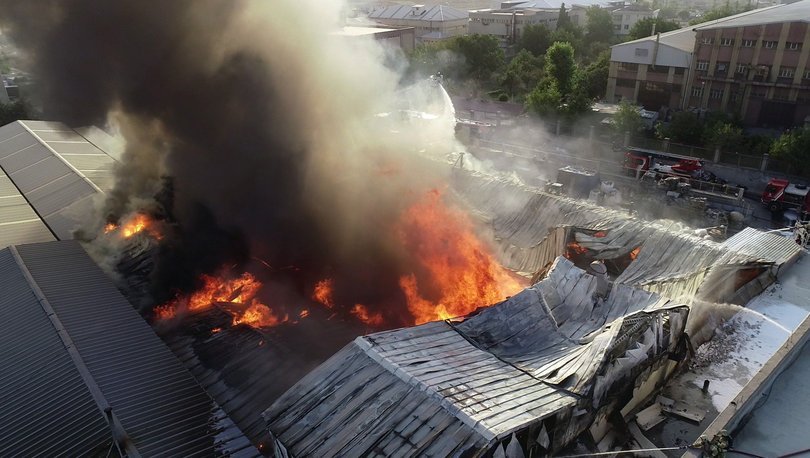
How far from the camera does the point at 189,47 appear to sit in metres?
13.8

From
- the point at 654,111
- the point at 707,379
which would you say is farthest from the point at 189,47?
the point at 654,111

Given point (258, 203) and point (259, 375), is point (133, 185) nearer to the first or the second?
point (258, 203)

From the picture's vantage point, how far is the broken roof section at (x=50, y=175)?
50.5ft

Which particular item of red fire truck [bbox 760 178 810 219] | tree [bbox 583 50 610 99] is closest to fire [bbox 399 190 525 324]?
red fire truck [bbox 760 178 810 219]

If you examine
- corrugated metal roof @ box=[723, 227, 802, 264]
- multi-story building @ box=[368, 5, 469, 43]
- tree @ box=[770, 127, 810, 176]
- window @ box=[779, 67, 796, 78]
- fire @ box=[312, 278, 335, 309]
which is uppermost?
multi-story building @ box=[368, 5, 469, 43]

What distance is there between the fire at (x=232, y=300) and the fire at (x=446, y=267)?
131 inches

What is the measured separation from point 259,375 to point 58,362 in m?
3.38

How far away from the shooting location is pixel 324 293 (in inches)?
518

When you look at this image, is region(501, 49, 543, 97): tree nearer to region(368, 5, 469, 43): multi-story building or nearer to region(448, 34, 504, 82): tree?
region(448, 34, 504, 82): tree

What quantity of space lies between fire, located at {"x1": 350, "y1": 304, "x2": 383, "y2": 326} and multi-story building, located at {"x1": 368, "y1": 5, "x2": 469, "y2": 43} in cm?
4958

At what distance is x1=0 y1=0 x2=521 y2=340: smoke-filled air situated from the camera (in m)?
13.0

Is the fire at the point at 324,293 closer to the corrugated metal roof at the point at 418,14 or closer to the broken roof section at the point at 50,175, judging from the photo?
the broken roof section at the point at 50,175

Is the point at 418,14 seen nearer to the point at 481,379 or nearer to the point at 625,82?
the point at 625,82

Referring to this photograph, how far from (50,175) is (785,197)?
91.2 ft
